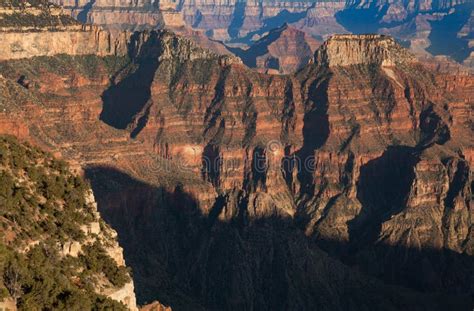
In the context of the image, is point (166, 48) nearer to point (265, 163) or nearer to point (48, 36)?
point (48, 36)

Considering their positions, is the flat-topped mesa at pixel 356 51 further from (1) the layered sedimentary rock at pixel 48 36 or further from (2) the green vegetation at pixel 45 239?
(2) the green vegetation at pixel 45 239

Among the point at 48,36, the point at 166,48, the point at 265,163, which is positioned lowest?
the point at 265,163

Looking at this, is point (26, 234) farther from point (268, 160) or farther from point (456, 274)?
point (268, 160)

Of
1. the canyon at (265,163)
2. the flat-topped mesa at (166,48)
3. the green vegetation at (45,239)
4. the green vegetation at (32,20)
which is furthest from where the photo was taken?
the flat-topped mesa at (166,48)

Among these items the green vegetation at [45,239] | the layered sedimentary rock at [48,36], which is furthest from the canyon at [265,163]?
the green vegetation at [45,239]

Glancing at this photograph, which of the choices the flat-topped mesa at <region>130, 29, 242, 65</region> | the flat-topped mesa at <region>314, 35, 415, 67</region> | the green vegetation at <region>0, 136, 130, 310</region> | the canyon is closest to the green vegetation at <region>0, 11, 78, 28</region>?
the canyon

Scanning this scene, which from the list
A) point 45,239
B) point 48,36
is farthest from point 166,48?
point 45,239

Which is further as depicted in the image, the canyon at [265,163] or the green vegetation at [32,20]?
the green vegetation at [32,20]

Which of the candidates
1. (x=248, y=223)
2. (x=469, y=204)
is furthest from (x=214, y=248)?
(x=469, y=204)
